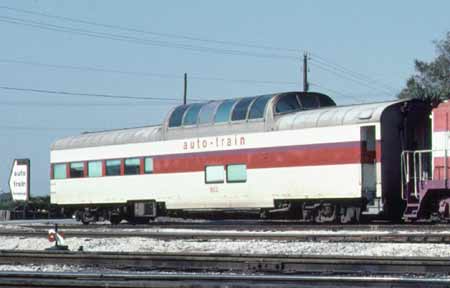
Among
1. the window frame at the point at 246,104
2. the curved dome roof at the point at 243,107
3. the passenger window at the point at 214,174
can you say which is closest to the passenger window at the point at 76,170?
the curved dome roof at the point at 243,107

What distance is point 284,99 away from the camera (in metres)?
26.8

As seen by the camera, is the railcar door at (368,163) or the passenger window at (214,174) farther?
the passenger window at (214,174)

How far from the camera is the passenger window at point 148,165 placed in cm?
2948

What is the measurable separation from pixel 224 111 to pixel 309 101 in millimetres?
2815

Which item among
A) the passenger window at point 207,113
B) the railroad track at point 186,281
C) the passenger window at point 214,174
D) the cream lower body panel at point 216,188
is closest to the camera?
the railroad track at point 186,281

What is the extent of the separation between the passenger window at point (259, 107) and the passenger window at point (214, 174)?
6.74ft

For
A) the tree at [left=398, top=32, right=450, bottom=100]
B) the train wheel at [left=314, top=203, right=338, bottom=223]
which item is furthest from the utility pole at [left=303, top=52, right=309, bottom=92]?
the train wheel at [left=314, top=203, right=338, bottom=223]

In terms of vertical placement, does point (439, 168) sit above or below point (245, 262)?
above

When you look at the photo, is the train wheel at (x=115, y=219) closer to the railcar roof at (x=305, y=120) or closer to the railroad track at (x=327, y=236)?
the railcar roof at (x=305, y=120)

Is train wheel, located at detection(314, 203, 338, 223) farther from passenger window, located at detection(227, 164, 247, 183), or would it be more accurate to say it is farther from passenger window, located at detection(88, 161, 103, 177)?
passenger window, located at detection(88, 161, 103, 177)

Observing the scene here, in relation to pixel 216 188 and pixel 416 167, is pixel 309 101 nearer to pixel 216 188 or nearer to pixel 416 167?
pixel 216 188

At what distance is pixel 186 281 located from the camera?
1065 cm

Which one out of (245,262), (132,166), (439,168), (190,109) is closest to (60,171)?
(132,166)

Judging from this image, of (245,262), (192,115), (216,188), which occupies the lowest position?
(245,262)
